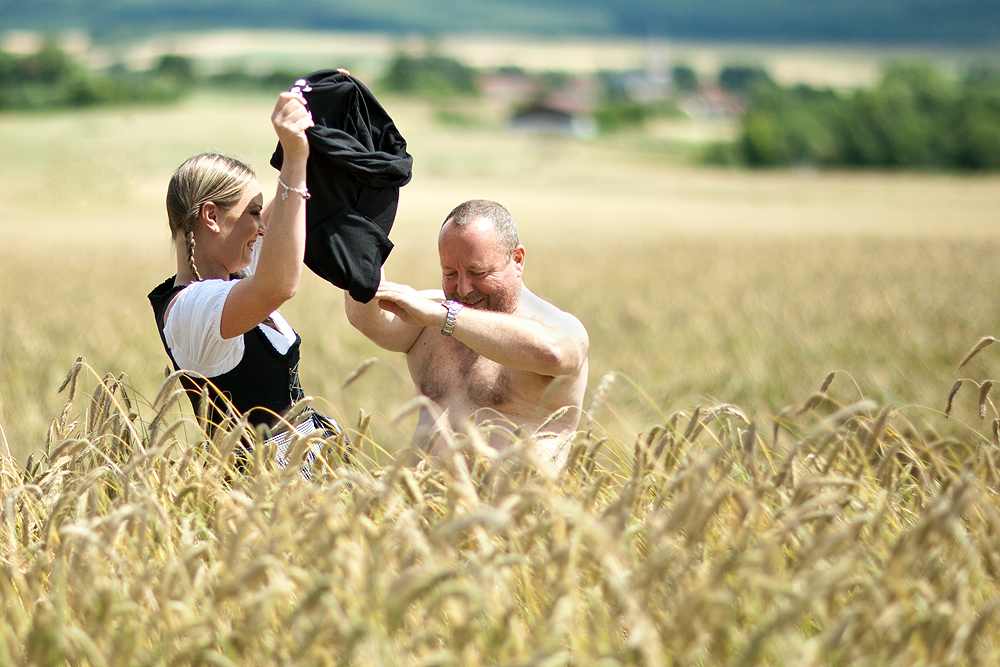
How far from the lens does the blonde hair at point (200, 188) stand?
3.96 meters

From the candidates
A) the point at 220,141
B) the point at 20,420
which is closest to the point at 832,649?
the point at 20,420

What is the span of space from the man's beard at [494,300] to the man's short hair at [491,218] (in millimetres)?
132

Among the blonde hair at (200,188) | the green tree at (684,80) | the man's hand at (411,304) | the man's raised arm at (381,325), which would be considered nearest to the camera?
the man's hand at (411,304)

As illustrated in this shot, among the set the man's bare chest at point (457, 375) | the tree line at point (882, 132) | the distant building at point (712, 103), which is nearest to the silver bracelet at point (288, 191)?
the man's bare chest at point (457, 375)

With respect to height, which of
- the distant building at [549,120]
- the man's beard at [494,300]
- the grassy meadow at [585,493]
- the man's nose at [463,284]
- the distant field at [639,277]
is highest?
the man's nose at [463,284]

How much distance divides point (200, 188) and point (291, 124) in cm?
58

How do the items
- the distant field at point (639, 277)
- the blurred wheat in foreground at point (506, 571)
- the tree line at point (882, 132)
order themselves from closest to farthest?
the blurred wheat in foreground at point (506, 571)
the distant field at point (639, 277)
the tree line at point (882, 132)

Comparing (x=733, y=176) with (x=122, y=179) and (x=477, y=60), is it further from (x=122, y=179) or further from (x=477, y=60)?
(x=477, y=60)

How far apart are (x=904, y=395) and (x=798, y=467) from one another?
20.4 ft

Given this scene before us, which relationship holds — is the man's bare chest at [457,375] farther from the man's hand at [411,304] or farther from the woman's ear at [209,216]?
the woman's ear at [209,216]

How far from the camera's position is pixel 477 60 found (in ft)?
595

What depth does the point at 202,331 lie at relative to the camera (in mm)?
3811

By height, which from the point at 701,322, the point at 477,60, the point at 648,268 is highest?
the point at 701,322

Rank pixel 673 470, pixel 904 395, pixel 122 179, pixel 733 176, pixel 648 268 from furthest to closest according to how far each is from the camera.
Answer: pixel 733 176
pixel 122 179
pixel 648 268
pixel 904 395
pixel 673 470
